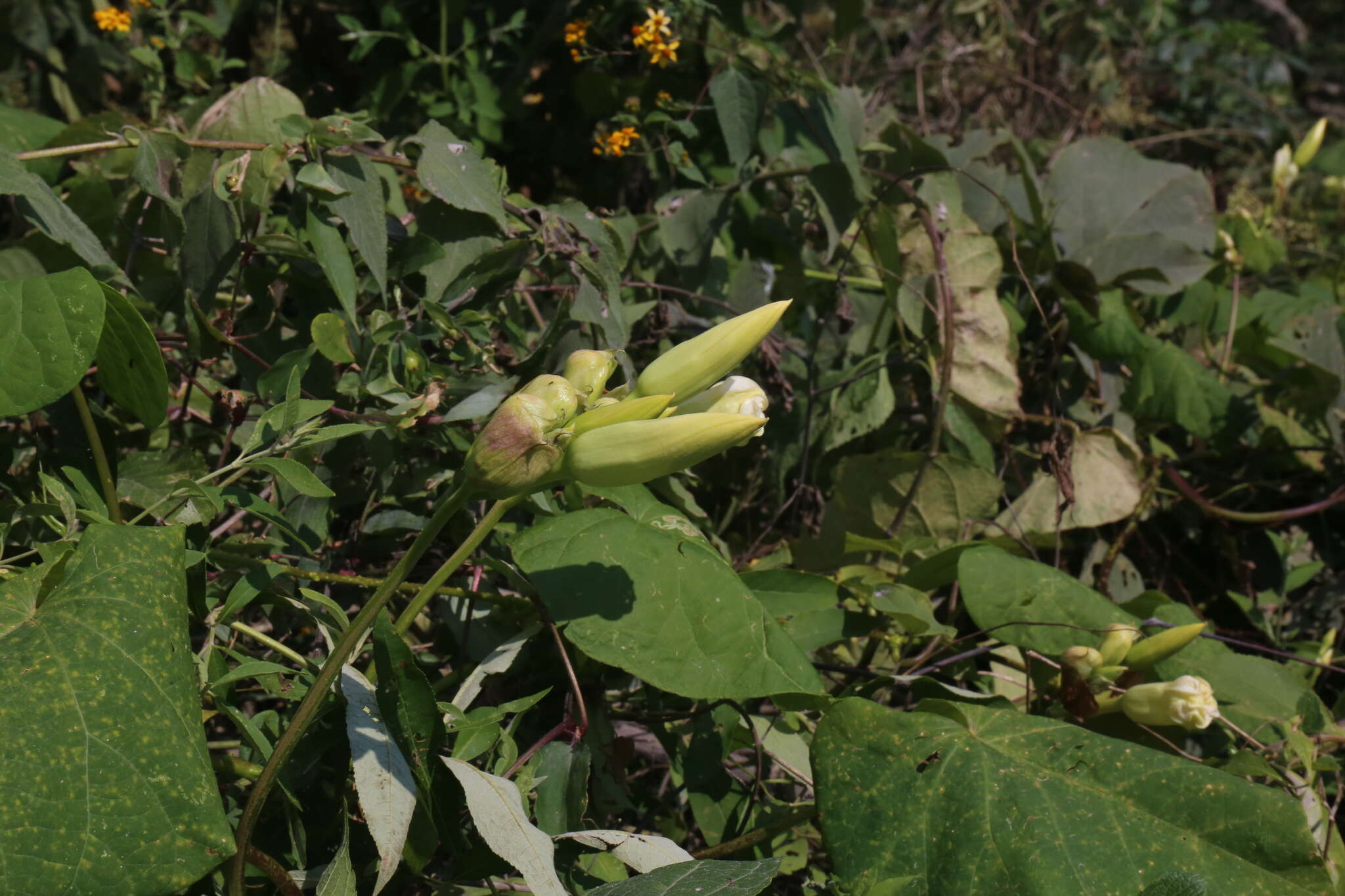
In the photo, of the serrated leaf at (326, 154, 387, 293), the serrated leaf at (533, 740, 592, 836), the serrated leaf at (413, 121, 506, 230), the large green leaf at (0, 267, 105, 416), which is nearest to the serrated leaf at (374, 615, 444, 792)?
the serrated leaf at (533, 740, 592, 836)

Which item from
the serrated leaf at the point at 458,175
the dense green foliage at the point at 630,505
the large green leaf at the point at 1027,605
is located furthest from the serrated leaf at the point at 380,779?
the large green leaf at the point at 1027,605

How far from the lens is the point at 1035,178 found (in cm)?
204

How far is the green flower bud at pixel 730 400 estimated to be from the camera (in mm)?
805

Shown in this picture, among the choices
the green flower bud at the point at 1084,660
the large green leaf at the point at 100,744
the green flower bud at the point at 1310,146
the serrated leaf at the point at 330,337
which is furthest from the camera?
the green flower bud at the point at 1310,146

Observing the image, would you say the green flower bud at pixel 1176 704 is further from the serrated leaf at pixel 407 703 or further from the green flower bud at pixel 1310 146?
the green flower bud at pixel 1310 146

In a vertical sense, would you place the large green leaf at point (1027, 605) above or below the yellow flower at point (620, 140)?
below

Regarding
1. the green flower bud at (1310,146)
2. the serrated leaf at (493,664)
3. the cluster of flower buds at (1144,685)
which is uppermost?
the green flower bud at (1310,146)

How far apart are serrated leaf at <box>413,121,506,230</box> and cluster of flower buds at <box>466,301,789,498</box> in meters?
0.48

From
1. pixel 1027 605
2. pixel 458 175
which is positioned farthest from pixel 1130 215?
pixel 458 175

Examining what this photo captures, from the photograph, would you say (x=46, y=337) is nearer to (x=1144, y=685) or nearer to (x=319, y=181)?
(x=319, y=181)

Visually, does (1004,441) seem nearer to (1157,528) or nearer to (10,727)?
(1157,528)

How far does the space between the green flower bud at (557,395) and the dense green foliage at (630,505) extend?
0.12 meters

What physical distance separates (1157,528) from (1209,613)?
178mm

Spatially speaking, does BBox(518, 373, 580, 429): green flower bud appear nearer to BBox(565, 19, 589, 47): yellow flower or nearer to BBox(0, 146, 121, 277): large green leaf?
BBox(0, 146, 121, 277): large green leaf
